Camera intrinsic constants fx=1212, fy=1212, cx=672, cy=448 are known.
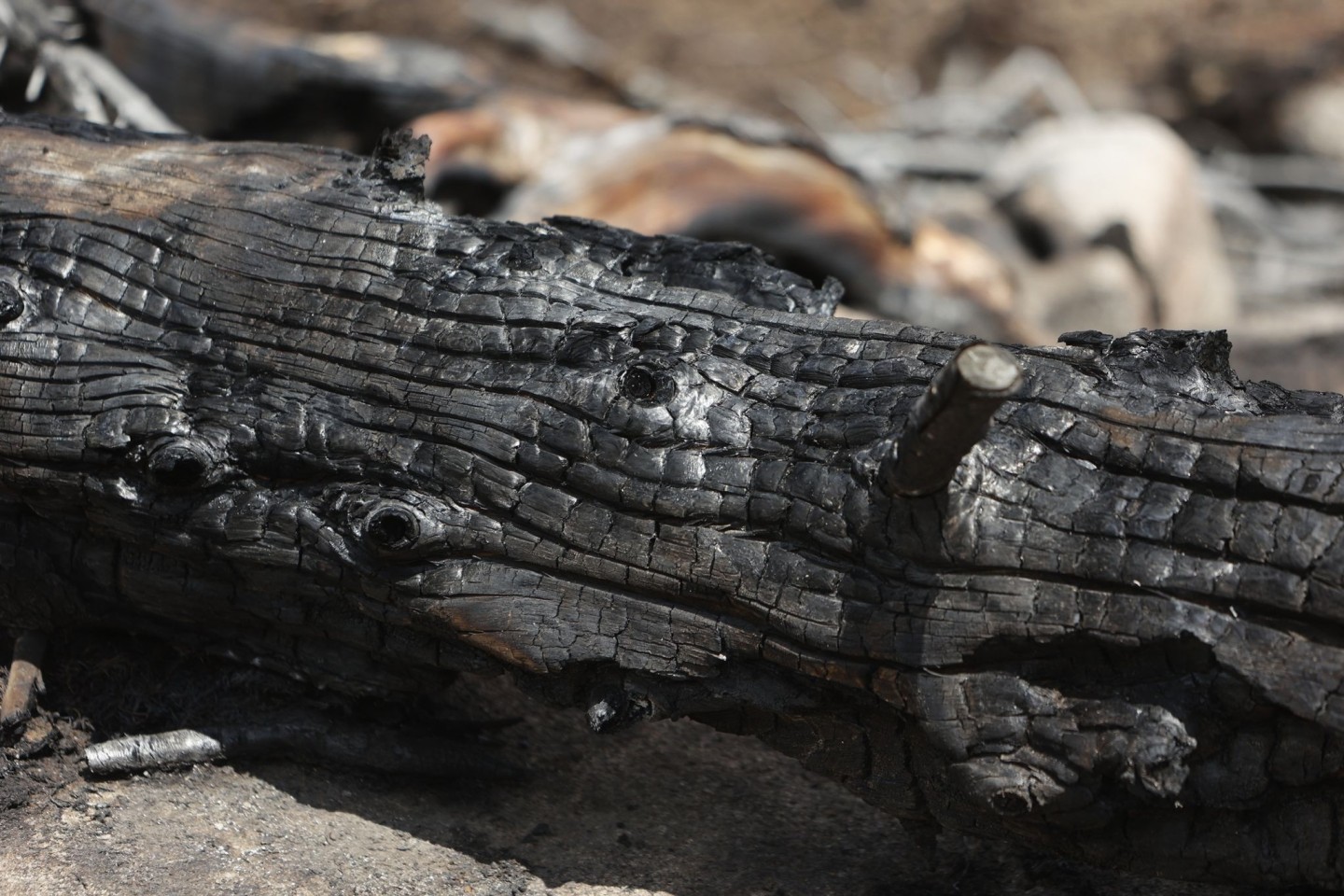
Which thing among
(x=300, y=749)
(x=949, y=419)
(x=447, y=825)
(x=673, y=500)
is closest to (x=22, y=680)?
(x=300, y=749)

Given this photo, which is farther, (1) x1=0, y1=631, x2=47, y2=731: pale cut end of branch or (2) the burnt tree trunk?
(1) x1=0, y1=631, x2=47, y2=731: pale cut end of branch

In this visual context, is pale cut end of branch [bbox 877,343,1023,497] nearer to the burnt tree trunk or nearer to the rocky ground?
the burnt tree trunk

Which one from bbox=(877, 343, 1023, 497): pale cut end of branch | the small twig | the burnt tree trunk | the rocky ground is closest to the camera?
bbox=(877, 343, 1023, 497): pale cut end of branch

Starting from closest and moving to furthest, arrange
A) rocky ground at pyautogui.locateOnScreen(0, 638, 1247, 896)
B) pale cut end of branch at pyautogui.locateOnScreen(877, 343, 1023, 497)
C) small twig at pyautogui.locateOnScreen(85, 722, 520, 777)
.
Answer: pale cut end of branch at pyautogui.locateOnScreen(877, 343, 1023, 497) < rocky ground at pyautogui.locateOnScreen(0, 638, 1247, 896) < small twig at pyautogui.locateOnScreen(85, 722, 520, 777)

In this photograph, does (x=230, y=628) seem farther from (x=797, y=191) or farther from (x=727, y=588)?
(x=797, y=191)

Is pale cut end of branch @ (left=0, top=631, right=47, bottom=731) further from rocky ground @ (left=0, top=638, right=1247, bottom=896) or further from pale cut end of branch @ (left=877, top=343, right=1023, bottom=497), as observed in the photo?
pale cut end of branch @ (left=877, top=343, right=1023, bottom=497)

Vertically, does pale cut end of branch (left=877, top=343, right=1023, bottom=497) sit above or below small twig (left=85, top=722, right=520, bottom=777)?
above

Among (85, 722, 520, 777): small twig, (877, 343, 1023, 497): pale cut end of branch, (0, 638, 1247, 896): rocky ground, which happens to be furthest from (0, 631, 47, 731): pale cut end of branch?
(877, 343, 1023, 497): pale cut end of branch
